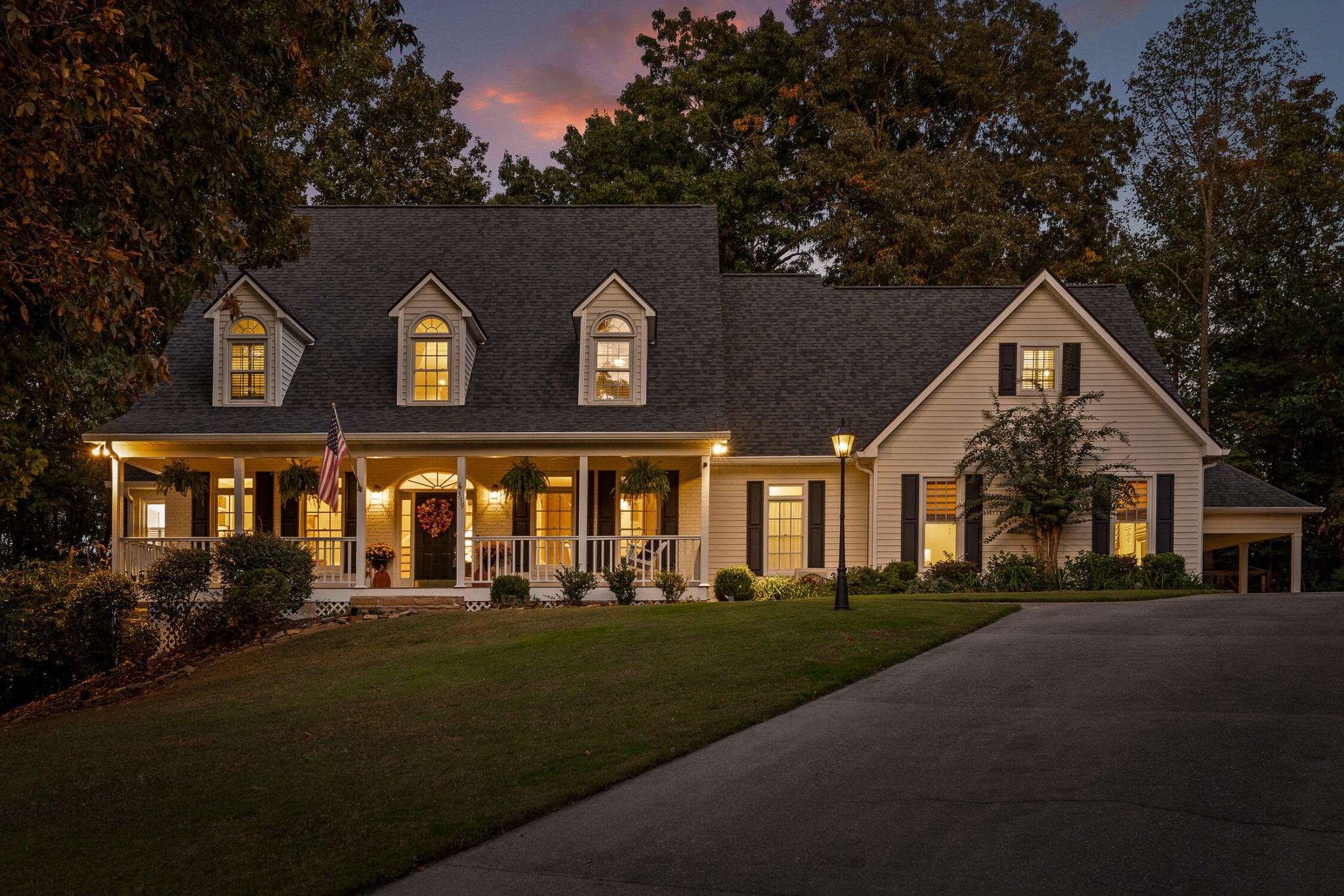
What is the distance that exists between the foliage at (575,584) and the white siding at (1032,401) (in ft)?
19.4

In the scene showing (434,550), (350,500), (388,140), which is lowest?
(434,550)

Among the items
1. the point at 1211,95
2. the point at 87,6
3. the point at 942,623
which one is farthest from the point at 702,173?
the point at 87,6

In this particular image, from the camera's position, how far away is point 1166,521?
63.7 feet

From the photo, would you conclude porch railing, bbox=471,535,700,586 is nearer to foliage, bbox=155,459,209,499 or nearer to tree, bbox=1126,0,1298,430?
foliage, bbox=155,459,209,499

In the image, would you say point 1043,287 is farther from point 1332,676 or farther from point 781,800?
point 781,800

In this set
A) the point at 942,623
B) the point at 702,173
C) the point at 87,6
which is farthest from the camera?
the point at 702,173

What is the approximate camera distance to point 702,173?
116 ft

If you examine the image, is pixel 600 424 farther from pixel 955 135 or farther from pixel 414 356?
pixel 955 135

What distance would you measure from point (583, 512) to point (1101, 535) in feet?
33.8

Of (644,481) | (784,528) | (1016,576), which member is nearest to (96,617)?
(644,481)

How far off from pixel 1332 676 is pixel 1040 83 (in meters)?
32.6

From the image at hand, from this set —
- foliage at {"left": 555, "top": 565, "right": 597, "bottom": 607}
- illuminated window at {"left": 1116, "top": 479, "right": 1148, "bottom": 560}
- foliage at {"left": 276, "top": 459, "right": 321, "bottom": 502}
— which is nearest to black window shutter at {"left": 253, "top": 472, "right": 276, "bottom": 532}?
foliage at {"left": 276, "top": 459, "right": 321, "bottom": 502}

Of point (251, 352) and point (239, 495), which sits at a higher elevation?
point (251, 352)

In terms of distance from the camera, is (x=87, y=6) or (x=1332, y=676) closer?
(x=87, y=6)
